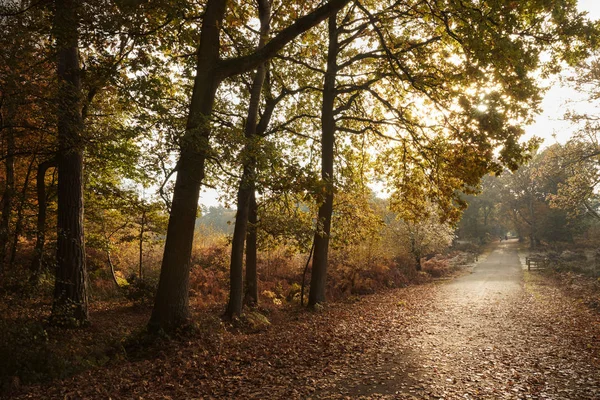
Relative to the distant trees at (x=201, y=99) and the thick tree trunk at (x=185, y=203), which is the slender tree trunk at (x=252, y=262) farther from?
the thick tree trunk at (x=185, y=203)

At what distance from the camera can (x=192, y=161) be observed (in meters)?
7.70

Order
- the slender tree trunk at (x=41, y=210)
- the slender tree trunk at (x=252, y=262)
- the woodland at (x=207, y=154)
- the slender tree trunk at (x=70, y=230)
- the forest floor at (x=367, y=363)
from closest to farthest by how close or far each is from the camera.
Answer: the forest floor at (x=367, y=363), the woodland at (x=207, y=154), the slender tree trunk at (x=70, y=230), the slender tree trunk at (x=41, y=210), the slender tree trunk at (x=252, y=262)

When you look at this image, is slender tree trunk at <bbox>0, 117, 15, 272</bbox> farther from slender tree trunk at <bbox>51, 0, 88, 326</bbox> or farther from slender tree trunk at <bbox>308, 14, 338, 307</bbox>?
slender tree trunk at <bbox>308, 14, 338, 307</bbox>

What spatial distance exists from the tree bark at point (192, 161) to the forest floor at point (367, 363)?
2.89ft

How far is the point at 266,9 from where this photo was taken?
10.7 meters

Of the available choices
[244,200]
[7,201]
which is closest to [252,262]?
[244,200]

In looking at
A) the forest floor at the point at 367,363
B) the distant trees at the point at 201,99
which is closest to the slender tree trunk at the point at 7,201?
the distant trees at the point at 201,99

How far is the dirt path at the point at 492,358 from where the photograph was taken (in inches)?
214

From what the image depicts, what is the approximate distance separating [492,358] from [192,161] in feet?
24.3

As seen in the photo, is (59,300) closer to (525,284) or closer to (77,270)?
(77,270)

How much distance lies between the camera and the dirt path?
5434 mm

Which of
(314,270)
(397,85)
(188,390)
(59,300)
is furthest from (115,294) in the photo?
(397,85)

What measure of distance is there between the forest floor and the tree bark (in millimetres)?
882

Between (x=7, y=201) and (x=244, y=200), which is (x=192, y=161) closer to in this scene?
(x=244, y=200)
